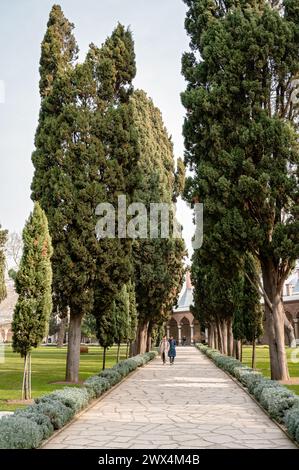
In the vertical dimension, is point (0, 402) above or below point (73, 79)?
below

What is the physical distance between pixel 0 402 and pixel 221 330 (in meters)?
22.5

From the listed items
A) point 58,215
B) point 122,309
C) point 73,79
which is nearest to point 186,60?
point 73,79

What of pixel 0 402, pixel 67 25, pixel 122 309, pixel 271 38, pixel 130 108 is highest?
pixel 67 25

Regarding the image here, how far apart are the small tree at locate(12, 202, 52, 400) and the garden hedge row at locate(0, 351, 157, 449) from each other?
5.87 feet

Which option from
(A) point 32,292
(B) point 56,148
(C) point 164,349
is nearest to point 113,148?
(B) point 56,148

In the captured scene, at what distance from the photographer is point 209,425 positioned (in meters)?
8.69

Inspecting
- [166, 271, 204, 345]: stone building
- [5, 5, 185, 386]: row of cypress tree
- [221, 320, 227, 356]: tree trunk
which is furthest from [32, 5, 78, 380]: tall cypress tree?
[166, 271, 204, 345]: stone building

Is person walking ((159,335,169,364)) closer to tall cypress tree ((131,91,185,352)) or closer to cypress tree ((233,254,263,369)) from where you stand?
tall cypress tree ((131,91,185,352))

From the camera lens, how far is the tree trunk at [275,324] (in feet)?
51.7

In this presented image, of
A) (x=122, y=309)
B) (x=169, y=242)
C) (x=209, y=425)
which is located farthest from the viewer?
(x=169, y=242)

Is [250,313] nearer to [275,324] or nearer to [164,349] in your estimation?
[275,324]

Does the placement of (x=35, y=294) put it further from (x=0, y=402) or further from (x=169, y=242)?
(x=169, y=242)

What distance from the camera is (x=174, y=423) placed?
8883mm
